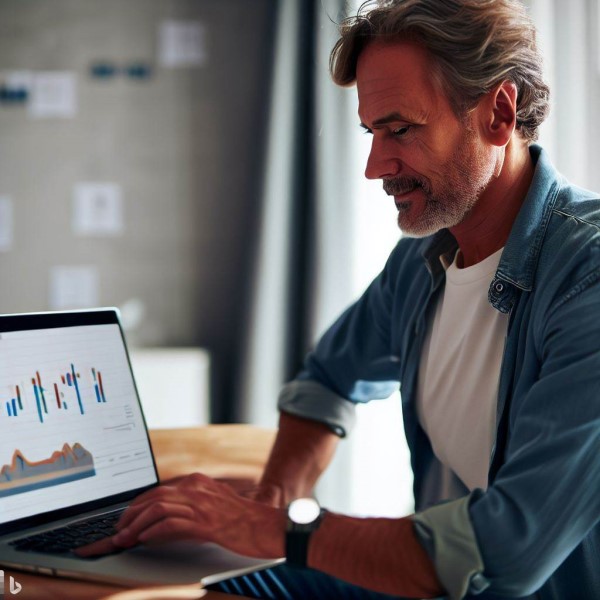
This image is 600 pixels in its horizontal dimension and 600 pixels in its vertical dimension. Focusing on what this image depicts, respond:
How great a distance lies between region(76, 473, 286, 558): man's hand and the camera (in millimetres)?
847

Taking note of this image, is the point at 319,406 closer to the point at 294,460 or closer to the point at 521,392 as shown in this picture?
the point at 294,460

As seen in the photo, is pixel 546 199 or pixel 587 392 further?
pixel 546 199

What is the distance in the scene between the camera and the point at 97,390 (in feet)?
3.73

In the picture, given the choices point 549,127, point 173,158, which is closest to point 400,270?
point 549,127

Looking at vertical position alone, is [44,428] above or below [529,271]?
below

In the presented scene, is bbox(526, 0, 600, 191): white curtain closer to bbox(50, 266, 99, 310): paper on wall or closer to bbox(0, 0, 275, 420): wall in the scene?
bbox(0, 0, 275, 420): wall

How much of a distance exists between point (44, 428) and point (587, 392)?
64cm

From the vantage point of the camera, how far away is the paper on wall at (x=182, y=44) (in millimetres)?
2879

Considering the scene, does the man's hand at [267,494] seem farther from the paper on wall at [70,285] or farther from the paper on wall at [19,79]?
the paper on wall at [19,79]

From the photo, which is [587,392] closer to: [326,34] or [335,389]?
[335,389]

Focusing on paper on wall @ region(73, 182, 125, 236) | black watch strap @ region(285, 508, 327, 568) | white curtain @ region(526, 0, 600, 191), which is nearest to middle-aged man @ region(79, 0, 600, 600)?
black watch strap @ region(285, 508, 327, 568)

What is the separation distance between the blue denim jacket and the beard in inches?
3.3

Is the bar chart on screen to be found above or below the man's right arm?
above

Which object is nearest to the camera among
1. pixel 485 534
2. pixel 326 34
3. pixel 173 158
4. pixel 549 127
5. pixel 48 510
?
pixel 485 534
